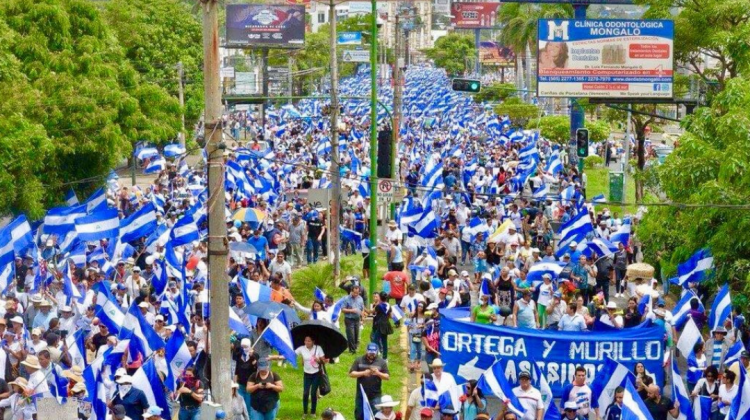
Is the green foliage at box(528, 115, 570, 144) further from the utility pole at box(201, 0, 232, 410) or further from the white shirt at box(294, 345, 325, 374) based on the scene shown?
the utility pole at box(201, 0, 232, 410)

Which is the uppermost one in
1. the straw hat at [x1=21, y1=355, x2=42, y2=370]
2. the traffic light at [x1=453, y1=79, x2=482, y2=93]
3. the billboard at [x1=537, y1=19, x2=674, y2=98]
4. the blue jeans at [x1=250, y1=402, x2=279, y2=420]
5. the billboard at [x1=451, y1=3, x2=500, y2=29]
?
the billboard at [x1=451, y1=3, x2=500, y2=29]

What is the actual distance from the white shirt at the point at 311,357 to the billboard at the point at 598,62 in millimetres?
21699

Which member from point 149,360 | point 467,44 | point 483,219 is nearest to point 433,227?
point 483,219

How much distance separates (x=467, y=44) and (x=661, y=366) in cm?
14544

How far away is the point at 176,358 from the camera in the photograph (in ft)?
57.8

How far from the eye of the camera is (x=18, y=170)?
30.3 meters

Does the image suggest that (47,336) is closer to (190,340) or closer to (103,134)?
(190,340)

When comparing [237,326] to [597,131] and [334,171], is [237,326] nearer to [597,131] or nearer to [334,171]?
[334,171]

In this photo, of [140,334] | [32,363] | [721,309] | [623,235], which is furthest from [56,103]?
[721,309]

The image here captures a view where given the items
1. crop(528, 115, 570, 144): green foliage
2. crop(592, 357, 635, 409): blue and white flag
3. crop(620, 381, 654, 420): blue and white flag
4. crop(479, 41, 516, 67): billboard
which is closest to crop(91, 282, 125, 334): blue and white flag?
crop(592, 357, 635, 409): blue and white flag

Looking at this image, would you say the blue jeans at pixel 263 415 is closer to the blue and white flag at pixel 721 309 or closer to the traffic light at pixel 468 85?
the blue and white flag at pixel 721 309

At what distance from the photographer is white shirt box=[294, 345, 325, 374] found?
17.7 m

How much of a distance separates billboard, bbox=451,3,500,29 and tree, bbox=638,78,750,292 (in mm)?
153642

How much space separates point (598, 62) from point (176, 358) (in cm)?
2308
